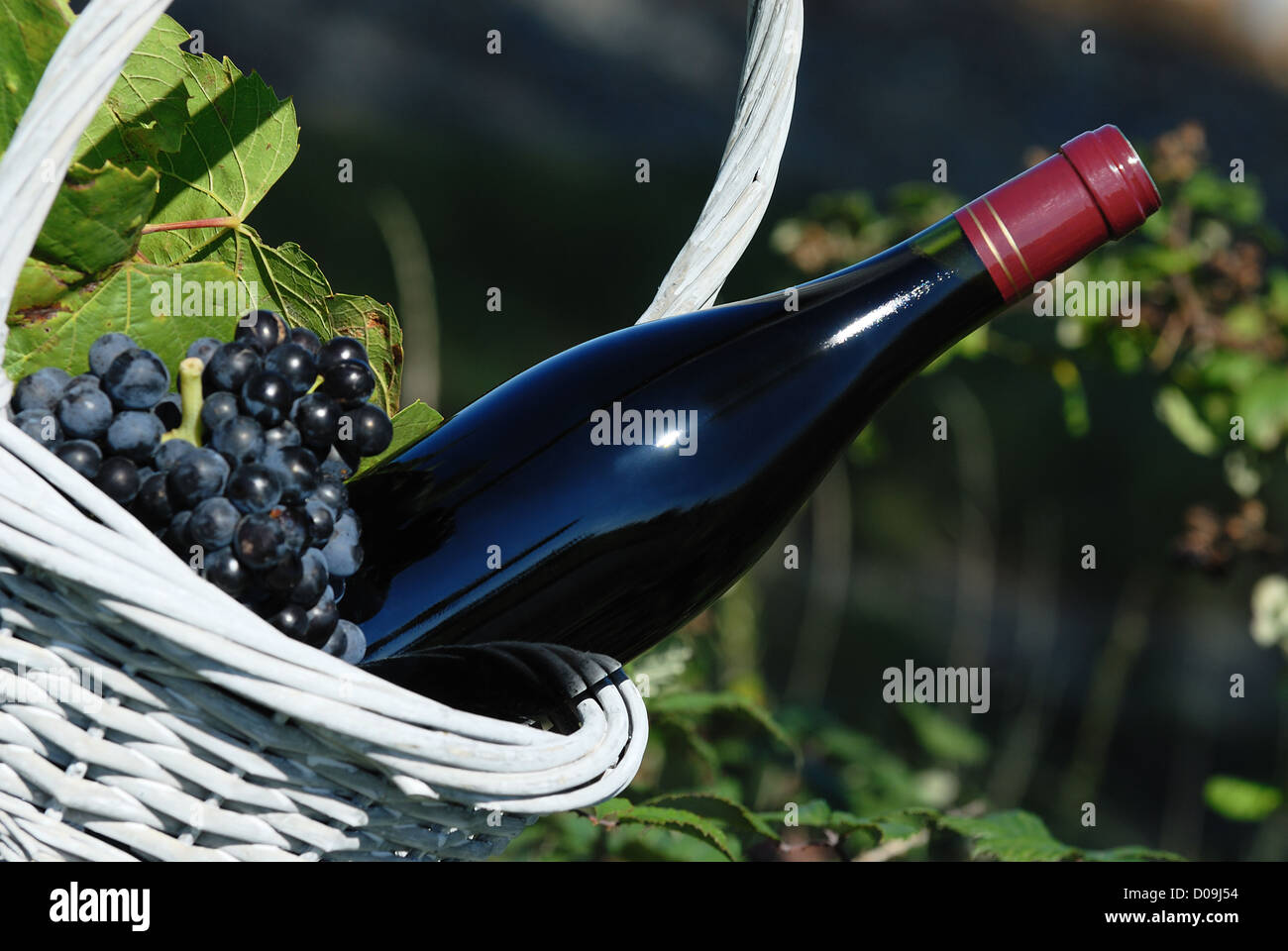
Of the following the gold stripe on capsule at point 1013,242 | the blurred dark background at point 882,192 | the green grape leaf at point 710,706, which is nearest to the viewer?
the gold stripe on capsule at point 1013,242

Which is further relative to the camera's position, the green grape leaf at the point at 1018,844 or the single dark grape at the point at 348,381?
the green grape leaf at the point at 1018,844

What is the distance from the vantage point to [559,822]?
99 centimetres

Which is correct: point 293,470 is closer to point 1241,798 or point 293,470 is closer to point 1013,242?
point 1013,242

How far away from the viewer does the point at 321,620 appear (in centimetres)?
57

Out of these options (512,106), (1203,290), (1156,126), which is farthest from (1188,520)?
(512,106)

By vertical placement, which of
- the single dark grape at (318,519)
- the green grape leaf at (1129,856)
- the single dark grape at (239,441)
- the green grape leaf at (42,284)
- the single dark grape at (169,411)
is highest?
the green grape leaf at (42,284)

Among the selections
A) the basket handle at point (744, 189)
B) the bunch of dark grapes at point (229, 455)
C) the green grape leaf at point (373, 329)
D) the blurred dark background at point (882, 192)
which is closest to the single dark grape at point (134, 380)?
the bunch of dark grapes at point (229, 455)

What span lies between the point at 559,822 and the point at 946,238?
596 mm

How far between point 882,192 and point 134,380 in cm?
213

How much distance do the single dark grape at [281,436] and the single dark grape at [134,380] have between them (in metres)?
0.05

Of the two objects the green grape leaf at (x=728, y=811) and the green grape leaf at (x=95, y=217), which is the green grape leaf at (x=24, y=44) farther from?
the green grape leaf at (x=728, y=811)

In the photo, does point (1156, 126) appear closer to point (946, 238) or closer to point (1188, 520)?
point (1188, 520)

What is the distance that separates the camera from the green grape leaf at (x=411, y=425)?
729mm

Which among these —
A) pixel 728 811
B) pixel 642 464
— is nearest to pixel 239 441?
pixel 642 464
